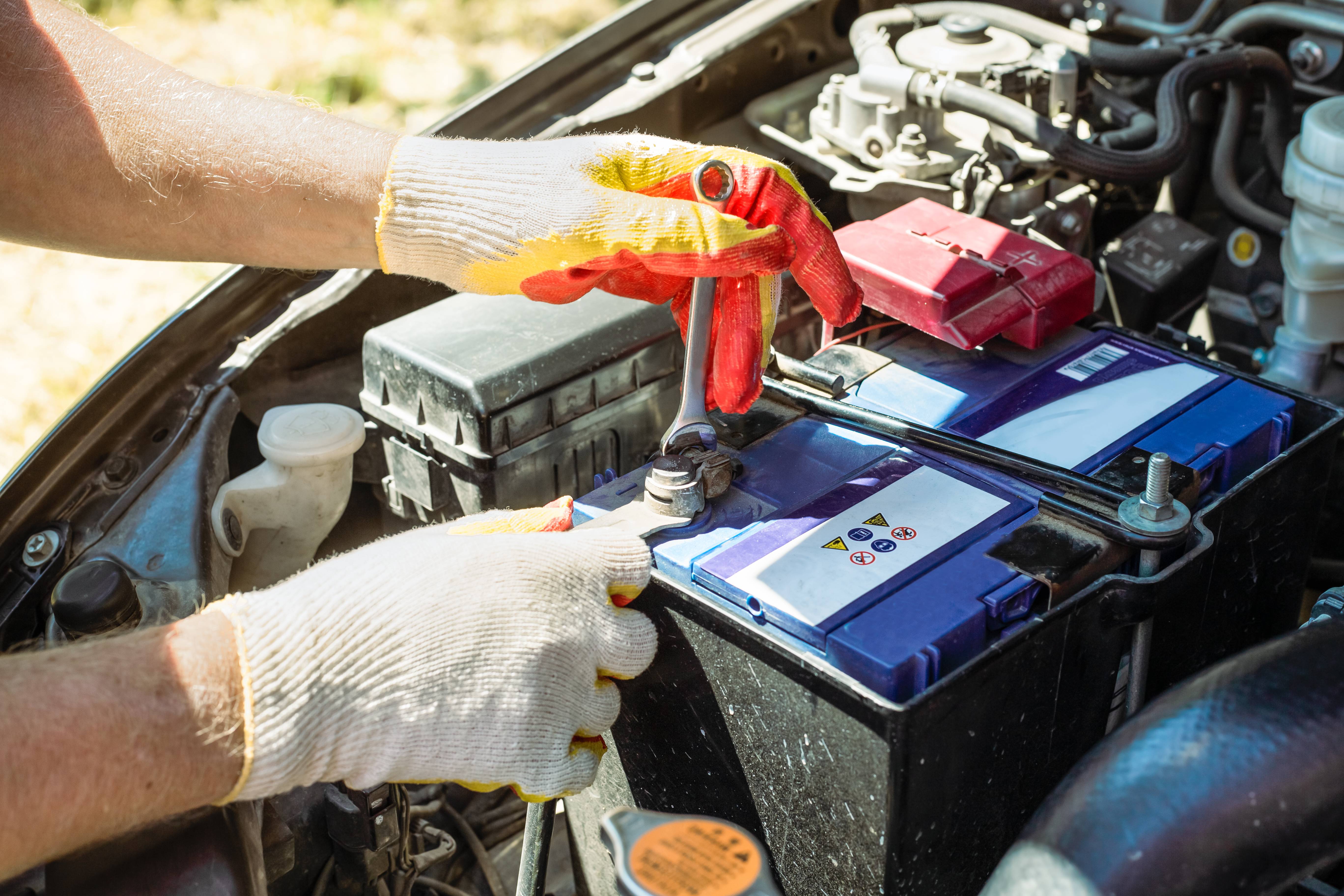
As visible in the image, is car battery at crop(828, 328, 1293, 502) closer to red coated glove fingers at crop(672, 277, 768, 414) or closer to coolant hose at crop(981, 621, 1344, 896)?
red coated glove fingers at crop(672, 277, 768, 414)

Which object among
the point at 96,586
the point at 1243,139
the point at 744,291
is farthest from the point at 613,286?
the point at 1243,139

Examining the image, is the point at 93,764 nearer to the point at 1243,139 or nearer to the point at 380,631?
the point at 380,631

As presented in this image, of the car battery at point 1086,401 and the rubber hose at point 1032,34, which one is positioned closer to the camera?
the car battery at point 1086,401

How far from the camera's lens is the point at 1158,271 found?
5.04 ft

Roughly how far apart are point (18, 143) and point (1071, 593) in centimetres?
113

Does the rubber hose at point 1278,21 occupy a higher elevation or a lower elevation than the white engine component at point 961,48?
higher

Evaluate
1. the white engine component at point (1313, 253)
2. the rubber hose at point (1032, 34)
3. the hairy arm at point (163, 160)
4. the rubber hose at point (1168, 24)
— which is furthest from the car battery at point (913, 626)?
the rubber hose at point (1168, 24)

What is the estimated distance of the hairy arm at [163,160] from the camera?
1.23m

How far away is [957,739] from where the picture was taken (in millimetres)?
839

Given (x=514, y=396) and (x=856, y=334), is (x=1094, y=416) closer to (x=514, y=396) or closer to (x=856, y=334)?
(x=856, y=334)

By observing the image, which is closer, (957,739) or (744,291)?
(957,739)

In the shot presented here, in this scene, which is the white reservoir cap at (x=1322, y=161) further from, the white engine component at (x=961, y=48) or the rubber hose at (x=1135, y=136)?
the white engine component at (x=961, y=48)

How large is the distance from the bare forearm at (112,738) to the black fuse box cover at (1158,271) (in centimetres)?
121

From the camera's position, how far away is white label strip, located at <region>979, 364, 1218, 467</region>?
42.1 inches
